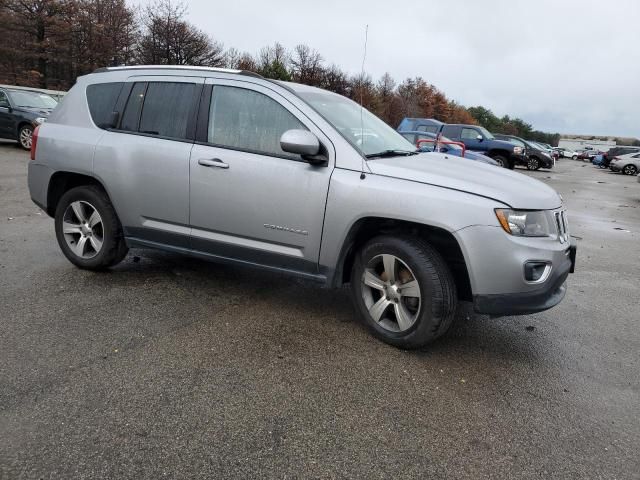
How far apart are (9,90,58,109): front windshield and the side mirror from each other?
13763mm

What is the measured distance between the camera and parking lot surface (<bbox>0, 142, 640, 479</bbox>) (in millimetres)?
2314

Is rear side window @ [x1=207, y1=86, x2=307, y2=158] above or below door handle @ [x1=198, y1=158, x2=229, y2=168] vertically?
above

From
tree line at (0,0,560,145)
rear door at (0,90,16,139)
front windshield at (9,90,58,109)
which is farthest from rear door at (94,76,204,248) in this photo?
tree line at (0,0,560,145)

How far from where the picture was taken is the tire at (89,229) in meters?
4.47

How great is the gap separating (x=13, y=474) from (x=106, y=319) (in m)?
1.67

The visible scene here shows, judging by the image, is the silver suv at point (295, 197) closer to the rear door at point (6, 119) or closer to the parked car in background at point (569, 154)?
the rear door at point (6, 119)

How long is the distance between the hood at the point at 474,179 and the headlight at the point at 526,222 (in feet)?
0.14

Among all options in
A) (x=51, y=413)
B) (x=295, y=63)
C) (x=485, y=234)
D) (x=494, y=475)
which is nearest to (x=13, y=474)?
(x=51, y=413)

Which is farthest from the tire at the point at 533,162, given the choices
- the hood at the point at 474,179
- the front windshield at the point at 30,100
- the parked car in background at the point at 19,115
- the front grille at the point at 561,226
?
the front grille at the point at 561,226

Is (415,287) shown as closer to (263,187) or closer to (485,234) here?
(485,234)

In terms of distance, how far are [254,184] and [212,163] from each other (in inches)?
16.1

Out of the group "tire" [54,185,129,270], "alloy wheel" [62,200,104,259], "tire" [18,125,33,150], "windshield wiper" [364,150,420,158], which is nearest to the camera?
"windshield wiper" [364,150,420,158]

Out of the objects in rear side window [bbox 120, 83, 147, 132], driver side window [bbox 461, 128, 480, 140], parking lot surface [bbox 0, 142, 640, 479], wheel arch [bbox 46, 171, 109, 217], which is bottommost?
parking lot surface [bbox 0, 142, 640, 479]

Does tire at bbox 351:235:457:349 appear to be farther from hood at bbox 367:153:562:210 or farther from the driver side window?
the driver side window
